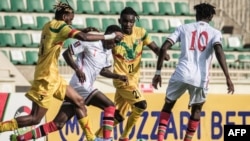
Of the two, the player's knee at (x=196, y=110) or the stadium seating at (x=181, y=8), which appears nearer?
the player's knee at (x=196, y=110)

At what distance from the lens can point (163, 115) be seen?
11875 mm

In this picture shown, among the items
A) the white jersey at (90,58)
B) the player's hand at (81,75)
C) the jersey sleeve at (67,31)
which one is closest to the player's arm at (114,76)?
the white jersey at (90,58)

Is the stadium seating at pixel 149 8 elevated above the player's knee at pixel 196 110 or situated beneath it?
situated beneath

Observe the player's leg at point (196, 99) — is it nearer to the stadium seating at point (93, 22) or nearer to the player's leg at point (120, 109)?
the player's leg at point (120, 109)

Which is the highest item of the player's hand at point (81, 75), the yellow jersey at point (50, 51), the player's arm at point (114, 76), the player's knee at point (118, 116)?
the yellow jersey at point (50, 51)

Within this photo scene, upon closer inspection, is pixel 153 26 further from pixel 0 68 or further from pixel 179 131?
pixel 179 131

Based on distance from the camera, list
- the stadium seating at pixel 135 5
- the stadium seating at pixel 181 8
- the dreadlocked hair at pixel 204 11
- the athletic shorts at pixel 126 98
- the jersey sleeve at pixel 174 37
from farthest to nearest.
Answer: the stadium seating at pixel 181 8 → the stadium seating at pixel 135 5 → the athletic shorts at pixel 126 98 → the dreadlocked hair at pixel 204 11 → the jersey sleeve at pixel 174 37

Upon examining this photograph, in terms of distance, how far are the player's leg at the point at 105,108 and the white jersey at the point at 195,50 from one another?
0.95 m

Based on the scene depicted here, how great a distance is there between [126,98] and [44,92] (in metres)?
1.63

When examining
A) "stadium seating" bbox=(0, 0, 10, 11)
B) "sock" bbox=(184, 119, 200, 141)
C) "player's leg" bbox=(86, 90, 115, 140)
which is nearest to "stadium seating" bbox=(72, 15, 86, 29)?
"stadium seating" bbox=(0, 0, 10, 11)

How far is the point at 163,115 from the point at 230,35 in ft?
50.3

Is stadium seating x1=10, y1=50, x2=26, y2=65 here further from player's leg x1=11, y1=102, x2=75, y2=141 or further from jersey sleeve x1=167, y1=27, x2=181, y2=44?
jersey sleeve x1=167, y1=27, x2=181, y2=44

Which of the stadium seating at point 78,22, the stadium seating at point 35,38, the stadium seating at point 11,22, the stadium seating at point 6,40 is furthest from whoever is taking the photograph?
the stadium seating at point 78,22

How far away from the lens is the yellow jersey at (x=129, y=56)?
12.5 meters
